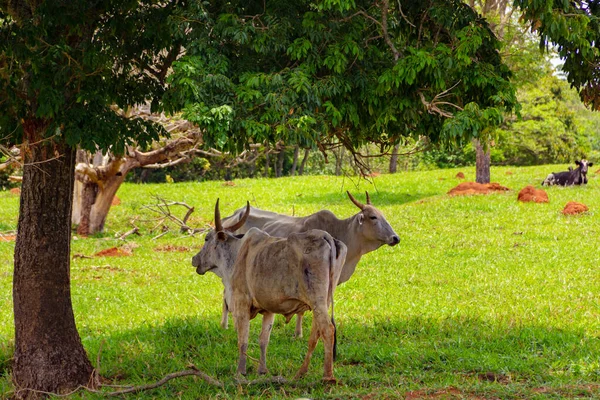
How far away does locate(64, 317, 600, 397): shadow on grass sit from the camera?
7879mm

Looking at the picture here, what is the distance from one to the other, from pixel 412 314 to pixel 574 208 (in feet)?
33.2

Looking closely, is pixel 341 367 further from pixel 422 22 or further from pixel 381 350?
pixel 422 22

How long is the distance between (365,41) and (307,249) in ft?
7.82

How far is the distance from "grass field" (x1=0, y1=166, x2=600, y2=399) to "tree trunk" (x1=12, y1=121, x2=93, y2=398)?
43 cm

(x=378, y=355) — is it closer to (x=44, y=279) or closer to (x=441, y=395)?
(x=441, y=395)

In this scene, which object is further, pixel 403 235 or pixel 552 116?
pixel 552 116

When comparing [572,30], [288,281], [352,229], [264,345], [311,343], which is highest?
[572,30]

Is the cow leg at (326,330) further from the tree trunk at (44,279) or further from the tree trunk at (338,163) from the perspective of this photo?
the tree trunk at (338,163)

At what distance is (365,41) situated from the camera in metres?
8.30

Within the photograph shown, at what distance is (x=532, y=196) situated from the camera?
71.5ft

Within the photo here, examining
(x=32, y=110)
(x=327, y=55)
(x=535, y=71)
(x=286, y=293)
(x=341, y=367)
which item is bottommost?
(x=341, y=367)

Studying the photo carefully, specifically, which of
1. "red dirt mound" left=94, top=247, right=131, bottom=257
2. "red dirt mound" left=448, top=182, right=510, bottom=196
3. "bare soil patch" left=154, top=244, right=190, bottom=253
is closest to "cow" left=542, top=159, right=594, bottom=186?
"red dirt mound" left=448, top=182, right=510, bottom=196

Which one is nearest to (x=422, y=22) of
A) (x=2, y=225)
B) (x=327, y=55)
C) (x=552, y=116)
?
(x=327, y=55)

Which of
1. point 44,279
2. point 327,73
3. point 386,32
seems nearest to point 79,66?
point 44,279
